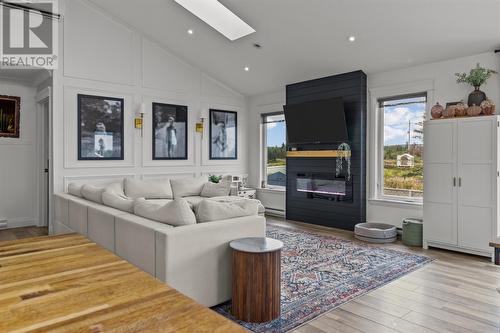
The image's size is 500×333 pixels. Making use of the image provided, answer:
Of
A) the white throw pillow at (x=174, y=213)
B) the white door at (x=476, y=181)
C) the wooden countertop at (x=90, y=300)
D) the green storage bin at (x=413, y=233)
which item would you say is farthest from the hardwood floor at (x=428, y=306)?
the wooden countertop at (x=90, y=300)

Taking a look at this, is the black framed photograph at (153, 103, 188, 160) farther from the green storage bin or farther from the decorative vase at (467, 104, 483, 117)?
the decorative vase at (467, 104, 483, 117)

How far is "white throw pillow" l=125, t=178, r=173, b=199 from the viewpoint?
5695mm

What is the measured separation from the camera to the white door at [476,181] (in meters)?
4.12

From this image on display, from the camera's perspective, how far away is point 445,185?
4.49 m

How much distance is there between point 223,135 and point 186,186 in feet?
5.42

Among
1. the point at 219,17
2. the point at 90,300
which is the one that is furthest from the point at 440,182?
the point at 90,300

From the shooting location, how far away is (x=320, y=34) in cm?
489

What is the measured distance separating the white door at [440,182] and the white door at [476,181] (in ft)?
0.26

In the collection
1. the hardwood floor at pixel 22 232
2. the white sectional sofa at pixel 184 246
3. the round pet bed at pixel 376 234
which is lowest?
the hardwood floor at pixel 22 232

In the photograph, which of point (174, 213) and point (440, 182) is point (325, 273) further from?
point (440, 182)

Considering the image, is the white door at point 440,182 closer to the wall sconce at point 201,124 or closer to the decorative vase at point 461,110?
the decorative vase at point 461,110

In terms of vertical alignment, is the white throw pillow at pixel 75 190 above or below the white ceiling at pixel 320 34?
below

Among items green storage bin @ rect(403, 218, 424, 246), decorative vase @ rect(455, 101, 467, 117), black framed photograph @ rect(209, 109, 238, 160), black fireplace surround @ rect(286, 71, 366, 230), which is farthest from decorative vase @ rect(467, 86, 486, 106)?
black framed photograph @ rect(209, 109, 238, 160)

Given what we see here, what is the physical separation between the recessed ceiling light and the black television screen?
1.73 m
